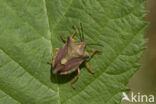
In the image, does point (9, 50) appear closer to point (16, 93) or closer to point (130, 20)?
point (16, 93)

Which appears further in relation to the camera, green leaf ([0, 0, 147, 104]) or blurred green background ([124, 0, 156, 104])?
blurred green background ([124, 0, 156, 104])

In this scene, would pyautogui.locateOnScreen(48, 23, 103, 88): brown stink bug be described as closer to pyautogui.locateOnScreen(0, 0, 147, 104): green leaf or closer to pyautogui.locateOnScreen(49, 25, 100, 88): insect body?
pyautogui.locateOnScreen(49, 25, 100, 88): insect body

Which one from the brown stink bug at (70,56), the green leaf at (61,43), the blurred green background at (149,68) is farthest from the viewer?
the blurred green background at (149,68)

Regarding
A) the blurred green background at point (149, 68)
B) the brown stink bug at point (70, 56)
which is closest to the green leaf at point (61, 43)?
the brown stink bug at point (70, 56)

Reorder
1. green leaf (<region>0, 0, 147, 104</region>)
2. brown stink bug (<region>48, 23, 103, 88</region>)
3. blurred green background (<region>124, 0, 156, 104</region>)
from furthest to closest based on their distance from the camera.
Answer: blurred green background (<region>124, 0, 156, 104</region>) → brown stink bug (<region>48, 23, 103, 88</region>) → green leaf (<region>0, 0, 147, 104</region>)

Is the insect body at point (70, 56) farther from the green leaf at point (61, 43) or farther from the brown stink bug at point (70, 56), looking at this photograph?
the green leaf at point (61, 43)

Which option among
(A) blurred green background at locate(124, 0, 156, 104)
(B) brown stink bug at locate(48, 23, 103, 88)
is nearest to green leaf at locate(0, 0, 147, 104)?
(B) brown stink bug at locate(48, 23, 103, 88)

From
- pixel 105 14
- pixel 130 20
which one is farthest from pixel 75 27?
pixel 130 20
